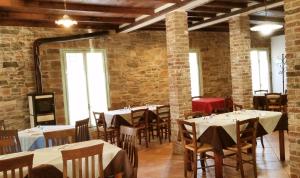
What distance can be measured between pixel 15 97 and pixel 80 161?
5157 mm

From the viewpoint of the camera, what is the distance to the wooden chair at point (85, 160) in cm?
291

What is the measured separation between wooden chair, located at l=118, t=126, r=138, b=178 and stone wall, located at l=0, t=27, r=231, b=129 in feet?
14.8

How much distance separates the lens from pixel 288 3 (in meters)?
3.40

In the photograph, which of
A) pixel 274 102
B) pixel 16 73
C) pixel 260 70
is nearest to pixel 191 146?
pixel 274 102

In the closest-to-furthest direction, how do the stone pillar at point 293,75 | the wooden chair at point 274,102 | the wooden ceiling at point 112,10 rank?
the stone pillar at point 293,75 < the wooden ceiling at point 112,10 < the wooden chair at point 274,102

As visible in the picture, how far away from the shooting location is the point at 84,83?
8.46m

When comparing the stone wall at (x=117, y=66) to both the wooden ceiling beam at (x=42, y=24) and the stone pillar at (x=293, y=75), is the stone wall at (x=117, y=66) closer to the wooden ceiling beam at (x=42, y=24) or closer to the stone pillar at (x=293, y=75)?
the wooden ceiling beam at (x=42, y=24)

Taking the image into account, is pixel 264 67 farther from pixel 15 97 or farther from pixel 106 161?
pixel 106 161

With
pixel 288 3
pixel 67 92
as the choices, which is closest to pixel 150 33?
pixel 67 92

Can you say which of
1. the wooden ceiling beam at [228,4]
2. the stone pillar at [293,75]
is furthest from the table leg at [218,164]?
the wooden ceiling beam at [228,4]

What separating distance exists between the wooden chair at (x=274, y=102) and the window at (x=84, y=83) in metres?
4.64

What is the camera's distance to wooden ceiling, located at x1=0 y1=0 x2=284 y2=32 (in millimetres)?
5926

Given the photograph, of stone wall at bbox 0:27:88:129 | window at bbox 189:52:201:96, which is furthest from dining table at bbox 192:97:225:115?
stone wall at bbox 0:27:88:129

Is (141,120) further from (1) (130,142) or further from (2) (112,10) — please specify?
(1) (130,142)
